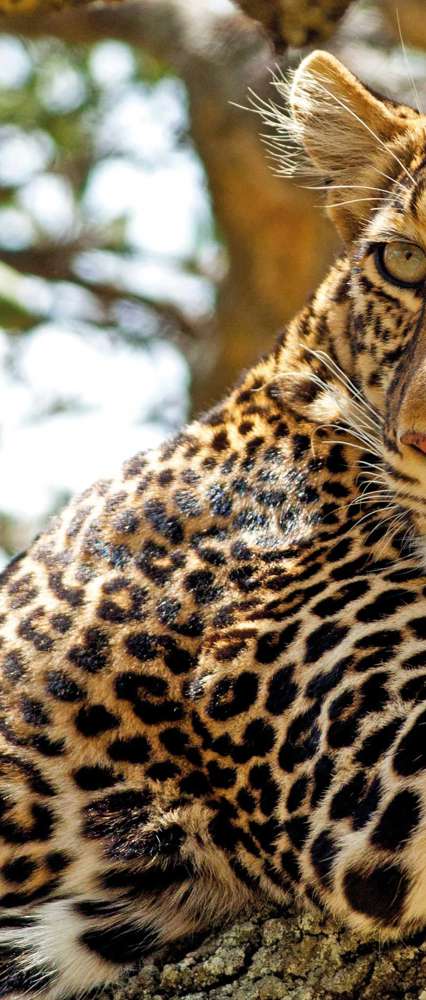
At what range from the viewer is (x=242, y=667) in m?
4.94

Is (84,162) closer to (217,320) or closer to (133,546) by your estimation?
(217,320)

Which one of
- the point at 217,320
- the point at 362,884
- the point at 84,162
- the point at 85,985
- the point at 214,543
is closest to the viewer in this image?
the point at 362,884

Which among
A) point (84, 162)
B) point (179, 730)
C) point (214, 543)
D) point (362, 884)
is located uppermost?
point (84, 162)

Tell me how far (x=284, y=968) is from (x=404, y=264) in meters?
2.36

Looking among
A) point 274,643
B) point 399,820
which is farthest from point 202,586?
point 399,820

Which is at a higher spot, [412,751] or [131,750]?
[131,750]

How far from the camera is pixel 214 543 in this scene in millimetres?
5273

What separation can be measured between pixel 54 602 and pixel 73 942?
116 cm

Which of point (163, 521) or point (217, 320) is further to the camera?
point (217, 320)


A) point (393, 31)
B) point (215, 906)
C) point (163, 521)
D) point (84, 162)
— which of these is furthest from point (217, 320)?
point (215, 906)

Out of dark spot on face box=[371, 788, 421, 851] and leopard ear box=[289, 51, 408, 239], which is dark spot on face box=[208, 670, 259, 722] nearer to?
dark spot on face box=[371, 788, 421, 851]

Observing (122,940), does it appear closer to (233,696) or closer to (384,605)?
(233,696)

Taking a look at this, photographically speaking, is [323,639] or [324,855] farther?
[323,639]

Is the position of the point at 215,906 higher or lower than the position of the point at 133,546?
lower
